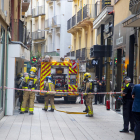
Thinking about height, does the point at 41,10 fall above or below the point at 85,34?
above

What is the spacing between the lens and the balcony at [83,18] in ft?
89.2

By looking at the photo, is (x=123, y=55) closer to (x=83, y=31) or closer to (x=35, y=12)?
(x=83, y=31)

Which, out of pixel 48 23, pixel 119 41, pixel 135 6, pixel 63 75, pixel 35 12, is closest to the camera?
pixel 135 6

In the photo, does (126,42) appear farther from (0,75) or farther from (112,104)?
(0,75)

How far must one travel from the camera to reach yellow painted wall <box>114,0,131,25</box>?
14289mm

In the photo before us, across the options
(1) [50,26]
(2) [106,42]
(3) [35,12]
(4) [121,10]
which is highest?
(3) [35,12]

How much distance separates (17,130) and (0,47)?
11.2ft

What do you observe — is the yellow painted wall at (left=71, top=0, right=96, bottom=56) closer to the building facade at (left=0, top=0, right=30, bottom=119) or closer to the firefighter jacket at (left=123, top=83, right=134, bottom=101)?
the building facade at (left=0, top=0, right=30, bottom=119)

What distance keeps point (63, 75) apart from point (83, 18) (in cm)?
802

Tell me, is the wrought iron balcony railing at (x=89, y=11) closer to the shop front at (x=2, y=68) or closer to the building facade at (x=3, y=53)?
the building facade at (x=3, y=53)

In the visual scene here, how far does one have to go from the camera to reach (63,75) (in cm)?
2245

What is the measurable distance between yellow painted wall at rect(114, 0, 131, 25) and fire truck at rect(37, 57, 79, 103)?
19.8 feet

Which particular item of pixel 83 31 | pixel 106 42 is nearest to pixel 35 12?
pixel 83 31

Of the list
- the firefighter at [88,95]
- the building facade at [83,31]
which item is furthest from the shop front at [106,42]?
A: the firefighter at [88,95]
